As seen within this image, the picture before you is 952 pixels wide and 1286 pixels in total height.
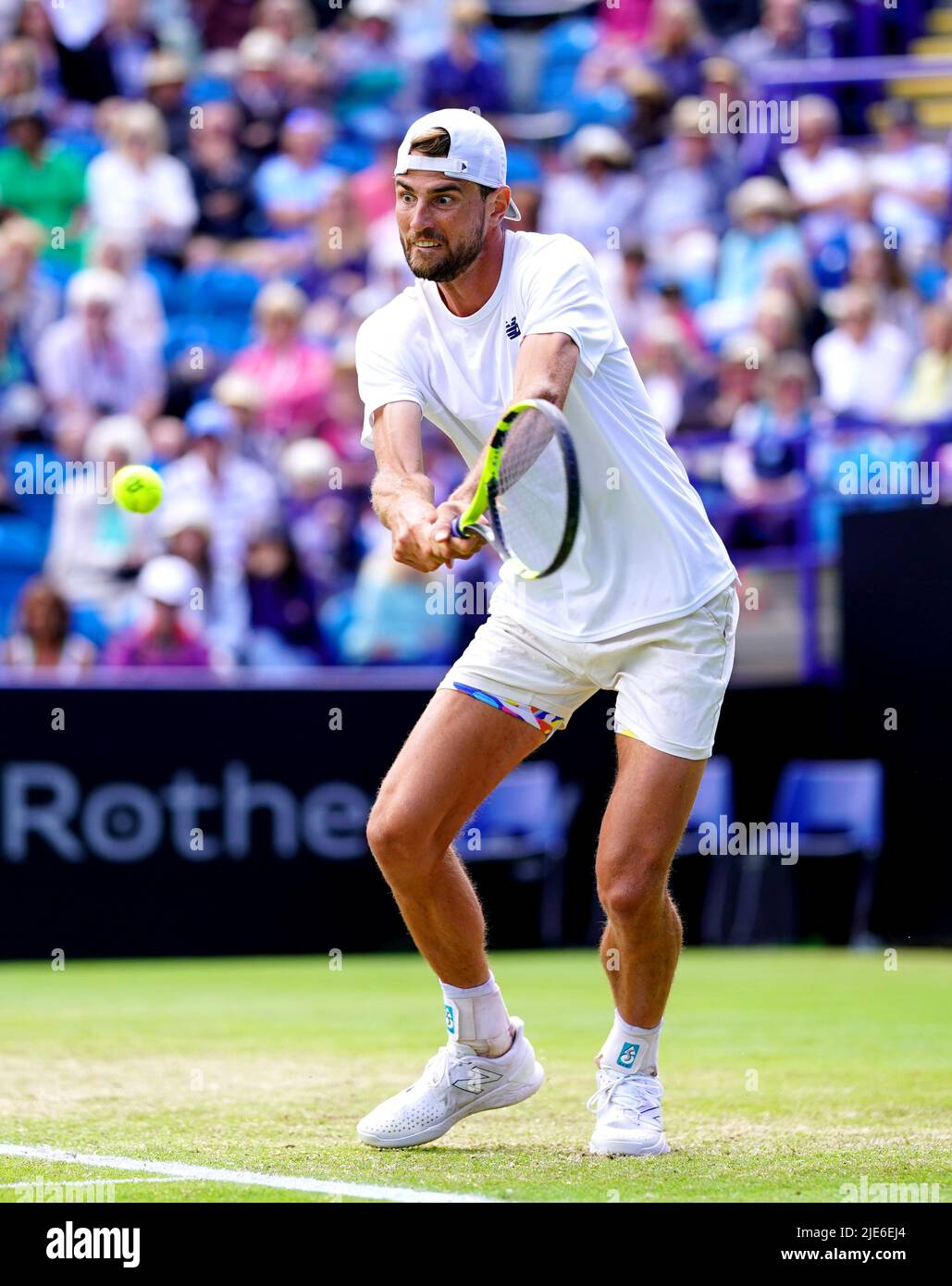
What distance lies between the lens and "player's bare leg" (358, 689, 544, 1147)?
205 inches

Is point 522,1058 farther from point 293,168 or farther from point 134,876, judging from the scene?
point 293,168

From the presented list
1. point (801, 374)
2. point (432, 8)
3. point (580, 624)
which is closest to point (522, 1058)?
point (580, 624)

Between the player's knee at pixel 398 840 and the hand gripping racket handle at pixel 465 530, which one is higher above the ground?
the hand gripping racket handle at pixel 465 530

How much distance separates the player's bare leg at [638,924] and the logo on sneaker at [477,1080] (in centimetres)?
28

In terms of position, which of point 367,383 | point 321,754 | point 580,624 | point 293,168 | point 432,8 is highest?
point 432,8

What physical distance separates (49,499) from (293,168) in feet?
11.8

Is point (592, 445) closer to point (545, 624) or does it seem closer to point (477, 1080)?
point (545, 624)

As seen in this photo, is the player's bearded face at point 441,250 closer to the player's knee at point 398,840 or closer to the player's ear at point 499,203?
the player's ear at point 499,203

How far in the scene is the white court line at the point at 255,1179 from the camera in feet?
14.5

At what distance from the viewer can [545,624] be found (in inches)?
209

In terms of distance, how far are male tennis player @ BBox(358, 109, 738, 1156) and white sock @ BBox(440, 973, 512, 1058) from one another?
23 millimetres

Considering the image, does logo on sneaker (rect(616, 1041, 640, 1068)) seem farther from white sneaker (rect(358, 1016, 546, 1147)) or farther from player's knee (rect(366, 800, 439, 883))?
player's knee (rect(366, 800, 439, 883))

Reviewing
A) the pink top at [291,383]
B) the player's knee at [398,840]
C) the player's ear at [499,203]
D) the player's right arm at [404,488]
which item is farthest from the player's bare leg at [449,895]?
the pink top at [291,383]

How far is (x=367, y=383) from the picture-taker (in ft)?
17.6
